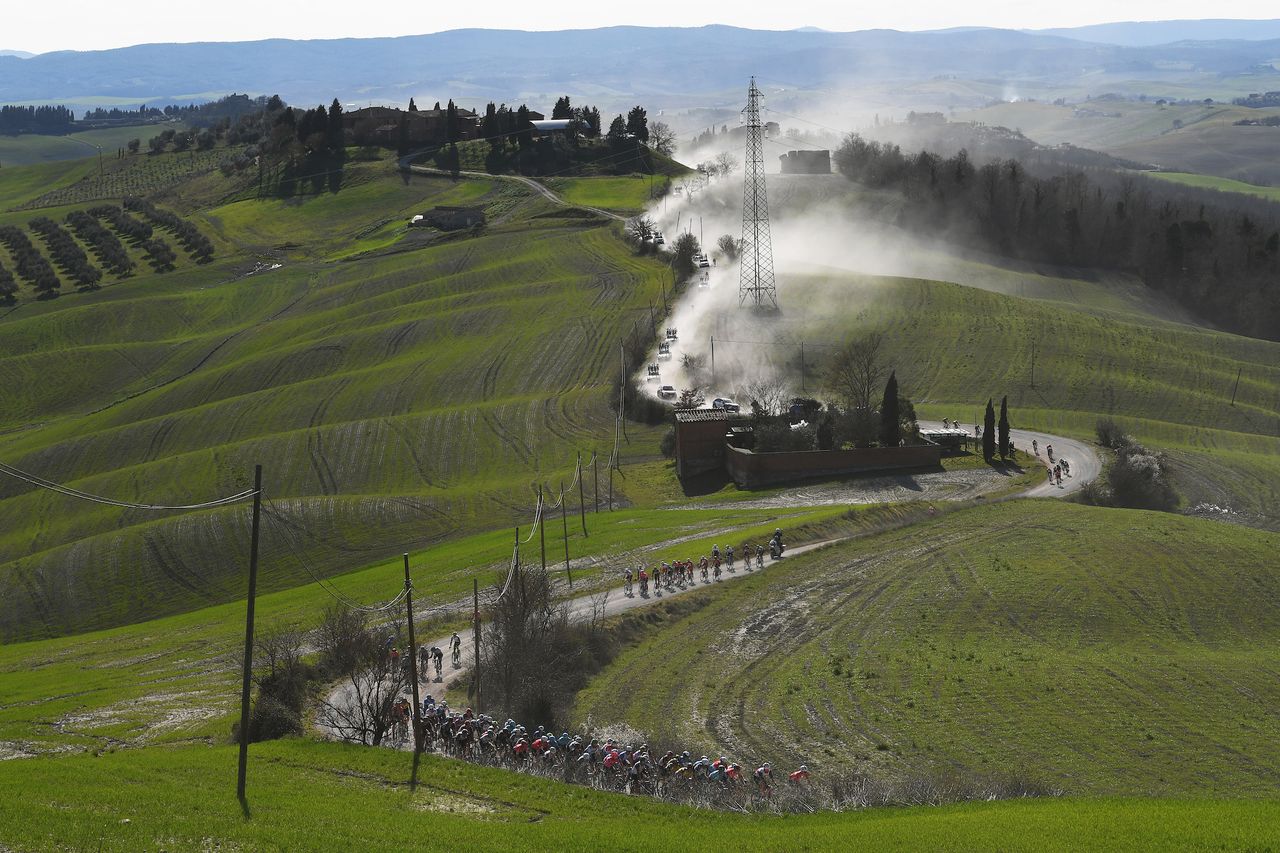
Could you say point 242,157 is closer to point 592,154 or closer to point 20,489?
point 592,154

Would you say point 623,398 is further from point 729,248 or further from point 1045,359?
point 729,248

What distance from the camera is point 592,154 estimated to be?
179m

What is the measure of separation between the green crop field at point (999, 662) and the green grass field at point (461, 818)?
17.5 feet

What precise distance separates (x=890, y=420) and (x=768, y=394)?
1396 centimetres

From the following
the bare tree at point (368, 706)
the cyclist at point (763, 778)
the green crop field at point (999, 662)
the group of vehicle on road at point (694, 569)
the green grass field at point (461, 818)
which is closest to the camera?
the green grass field at point (461, 818)

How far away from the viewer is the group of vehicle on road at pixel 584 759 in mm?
28250

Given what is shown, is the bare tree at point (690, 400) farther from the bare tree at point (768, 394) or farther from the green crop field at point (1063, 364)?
the green crop field at point (1063, 364)

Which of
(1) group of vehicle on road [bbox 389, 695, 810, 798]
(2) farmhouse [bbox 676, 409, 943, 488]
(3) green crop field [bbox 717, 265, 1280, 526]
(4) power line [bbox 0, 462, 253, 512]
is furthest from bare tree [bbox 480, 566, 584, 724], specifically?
(3) green crop field [bbox 717, 265, 1280, 526]

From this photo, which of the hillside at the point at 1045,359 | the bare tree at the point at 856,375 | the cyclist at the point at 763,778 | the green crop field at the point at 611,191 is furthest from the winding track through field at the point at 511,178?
the cyclist at the point at 763,778

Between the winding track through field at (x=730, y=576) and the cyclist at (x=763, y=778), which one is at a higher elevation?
the cyclist at (x=763, y=778)

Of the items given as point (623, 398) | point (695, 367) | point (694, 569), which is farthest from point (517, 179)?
point (694, 569)

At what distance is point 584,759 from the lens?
29.1 m

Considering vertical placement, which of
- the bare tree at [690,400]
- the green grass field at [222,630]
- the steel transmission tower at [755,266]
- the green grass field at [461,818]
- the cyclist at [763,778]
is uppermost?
the steel transmission tower at [755,266]

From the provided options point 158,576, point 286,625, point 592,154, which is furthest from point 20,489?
point 592,154
